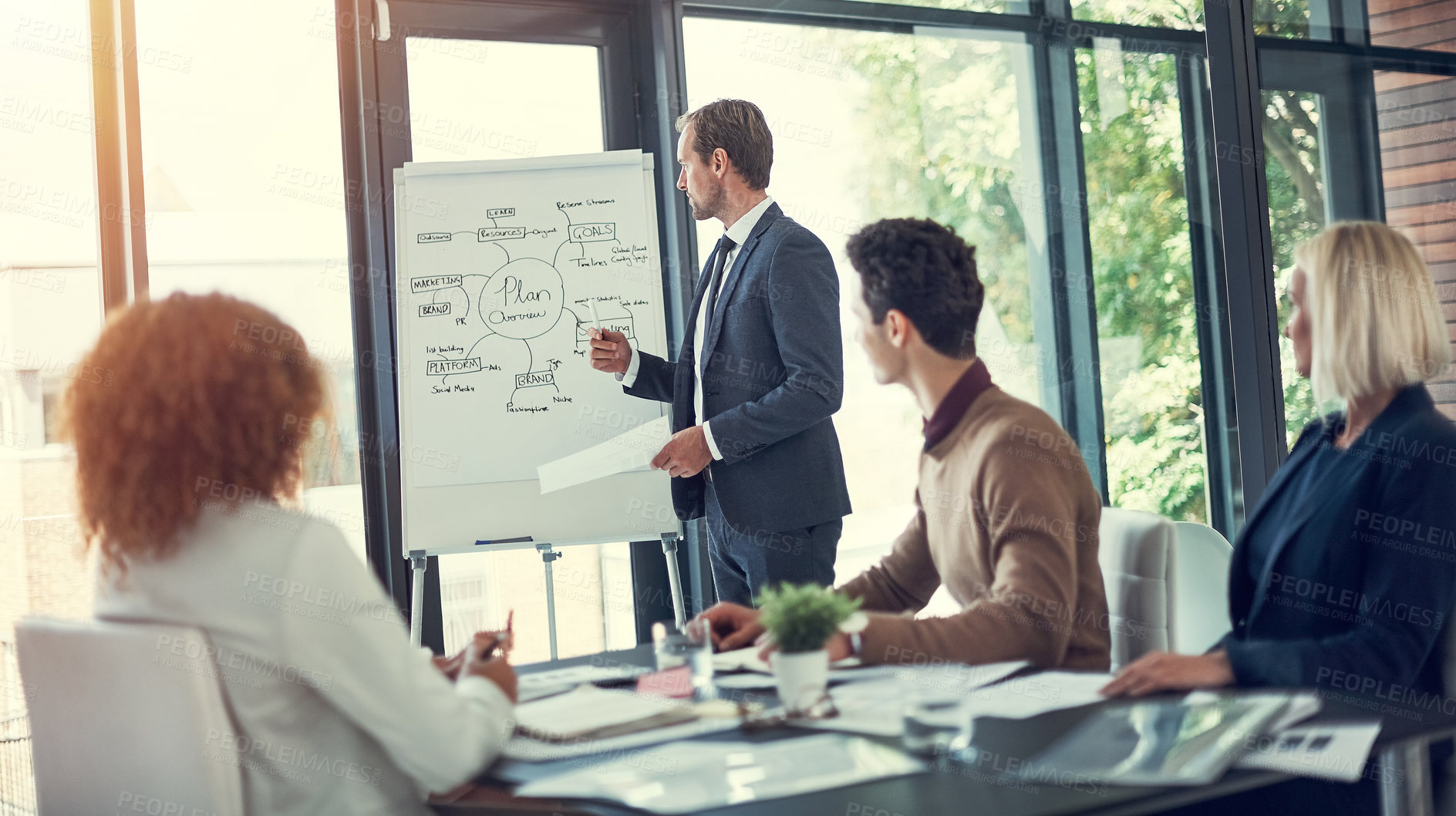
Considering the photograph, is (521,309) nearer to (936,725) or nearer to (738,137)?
(738,137)

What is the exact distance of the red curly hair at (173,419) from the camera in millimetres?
1177

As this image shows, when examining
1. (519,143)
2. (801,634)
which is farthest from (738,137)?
(801,634)

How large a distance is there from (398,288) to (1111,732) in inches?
97.9

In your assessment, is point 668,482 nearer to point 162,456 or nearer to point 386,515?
point 386,515

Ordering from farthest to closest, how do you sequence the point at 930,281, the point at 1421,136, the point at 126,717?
the point at 1421,136 → the point at 930,281 → the point at 126,717

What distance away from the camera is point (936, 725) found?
1.18 m

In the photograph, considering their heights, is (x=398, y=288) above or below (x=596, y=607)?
above

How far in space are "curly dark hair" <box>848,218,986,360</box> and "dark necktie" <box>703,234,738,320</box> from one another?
0.97 m

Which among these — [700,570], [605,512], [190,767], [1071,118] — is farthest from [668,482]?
[190,767]

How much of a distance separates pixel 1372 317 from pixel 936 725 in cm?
87

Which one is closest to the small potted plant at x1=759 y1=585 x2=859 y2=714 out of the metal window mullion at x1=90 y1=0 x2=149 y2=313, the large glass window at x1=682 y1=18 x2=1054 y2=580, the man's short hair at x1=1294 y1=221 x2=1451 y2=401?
the man's short hair at x1=1294 y1=221 x2=1451 y2=401

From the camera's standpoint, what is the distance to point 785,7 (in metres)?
3.69

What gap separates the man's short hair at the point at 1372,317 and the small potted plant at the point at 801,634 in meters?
0.81

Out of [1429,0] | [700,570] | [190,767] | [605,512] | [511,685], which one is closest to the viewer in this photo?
[190,767]
